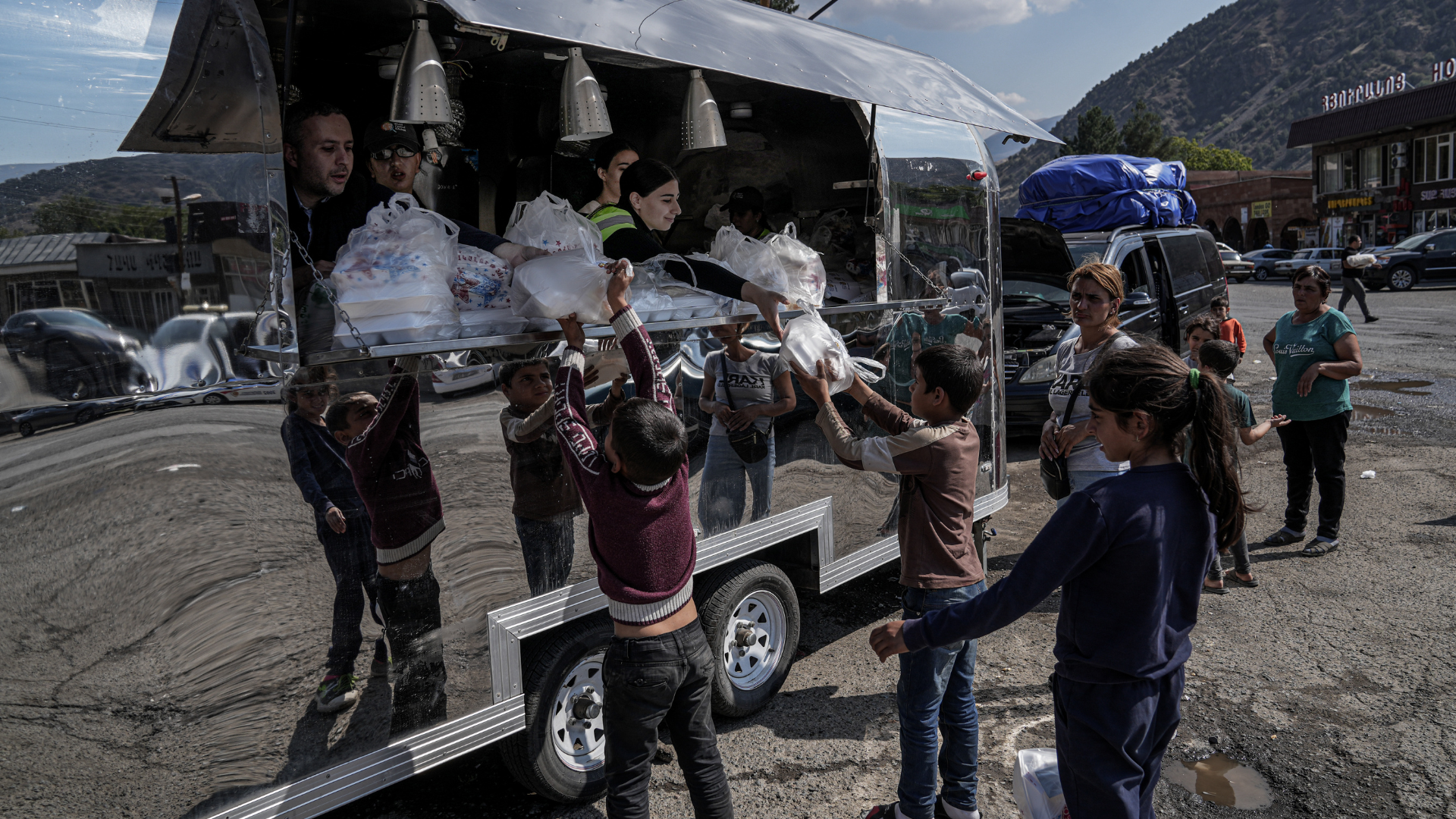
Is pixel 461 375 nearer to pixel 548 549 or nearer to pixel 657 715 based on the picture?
pixel 548 549

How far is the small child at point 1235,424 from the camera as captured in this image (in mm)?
4984

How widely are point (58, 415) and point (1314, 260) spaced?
115 ft

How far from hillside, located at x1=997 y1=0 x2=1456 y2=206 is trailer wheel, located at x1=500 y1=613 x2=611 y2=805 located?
14489 centimetres

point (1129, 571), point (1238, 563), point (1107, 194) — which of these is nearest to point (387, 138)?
point (1129, 571)

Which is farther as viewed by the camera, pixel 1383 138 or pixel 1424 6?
pixel 1424 6

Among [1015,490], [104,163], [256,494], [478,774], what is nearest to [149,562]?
[256,494]

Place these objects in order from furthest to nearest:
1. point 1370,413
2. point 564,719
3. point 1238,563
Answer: point 1370,413 → point 1238,563 → point 564,719

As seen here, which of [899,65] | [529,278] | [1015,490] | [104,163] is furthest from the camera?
[1015,490]

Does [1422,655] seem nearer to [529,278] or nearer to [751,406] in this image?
[751,406]

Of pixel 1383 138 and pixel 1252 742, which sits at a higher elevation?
pixel 1383 138

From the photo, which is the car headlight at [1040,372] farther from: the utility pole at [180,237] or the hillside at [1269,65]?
the hillside at [1269,65]

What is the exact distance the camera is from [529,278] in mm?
2947

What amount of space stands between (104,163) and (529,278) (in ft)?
3.78

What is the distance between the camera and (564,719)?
3252mm
